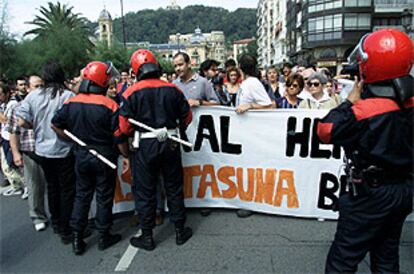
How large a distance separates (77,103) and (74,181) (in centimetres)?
96

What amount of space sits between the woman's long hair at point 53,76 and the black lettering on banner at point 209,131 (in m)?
1.65

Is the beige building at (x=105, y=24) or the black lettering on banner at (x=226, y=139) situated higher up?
the beige building at (x=105, y=24)

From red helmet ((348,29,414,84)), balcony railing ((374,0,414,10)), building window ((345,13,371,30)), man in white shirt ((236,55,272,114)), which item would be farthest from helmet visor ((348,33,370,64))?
balcony railing ((374,0,414,10))

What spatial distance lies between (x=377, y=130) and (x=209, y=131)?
2570 mm

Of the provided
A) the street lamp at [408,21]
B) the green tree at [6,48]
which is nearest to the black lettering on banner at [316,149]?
the street lamp at [408,21]

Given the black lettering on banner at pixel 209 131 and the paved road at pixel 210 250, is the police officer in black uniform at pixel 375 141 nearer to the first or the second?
the paved road at pixel 210 250

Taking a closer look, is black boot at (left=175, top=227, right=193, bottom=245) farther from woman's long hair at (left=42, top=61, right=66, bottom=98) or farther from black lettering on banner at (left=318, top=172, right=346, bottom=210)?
woman's long hair at (left=42, top=61, right=66, bottom=98)

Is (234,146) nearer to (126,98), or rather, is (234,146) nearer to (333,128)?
(126,98)

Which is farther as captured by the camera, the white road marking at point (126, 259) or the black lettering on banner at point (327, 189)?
the black lettering on banner at point (327, 189)

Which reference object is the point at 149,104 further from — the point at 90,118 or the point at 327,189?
the point at 327,189

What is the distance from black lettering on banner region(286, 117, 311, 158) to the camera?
4203 millimetres

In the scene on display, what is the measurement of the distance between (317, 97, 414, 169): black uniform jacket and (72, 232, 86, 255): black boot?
270 cm

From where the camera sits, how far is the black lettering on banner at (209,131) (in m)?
4.48

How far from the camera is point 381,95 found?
217 cm
